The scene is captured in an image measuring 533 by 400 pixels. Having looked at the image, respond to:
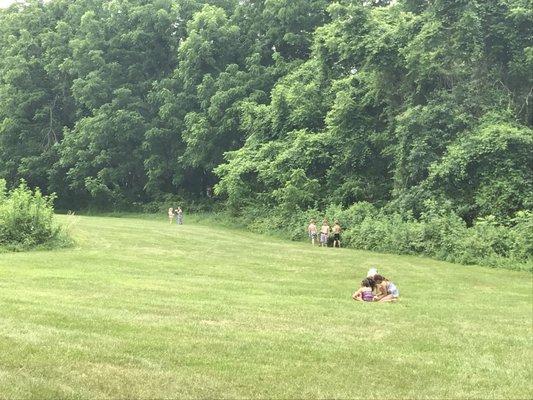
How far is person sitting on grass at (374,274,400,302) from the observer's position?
→ 1425 centimetres

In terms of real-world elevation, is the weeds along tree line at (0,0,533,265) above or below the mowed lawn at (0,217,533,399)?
above

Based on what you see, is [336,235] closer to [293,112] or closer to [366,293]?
[293,112]

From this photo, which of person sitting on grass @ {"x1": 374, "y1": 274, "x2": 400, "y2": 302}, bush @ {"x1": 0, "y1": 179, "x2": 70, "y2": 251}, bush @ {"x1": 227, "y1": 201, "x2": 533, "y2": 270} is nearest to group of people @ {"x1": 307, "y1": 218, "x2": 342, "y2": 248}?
bush @ {"x1": 227, "y1": 201, "x2": 533, "y2": 270}

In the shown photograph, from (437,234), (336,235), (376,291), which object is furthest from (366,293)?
(336,235)

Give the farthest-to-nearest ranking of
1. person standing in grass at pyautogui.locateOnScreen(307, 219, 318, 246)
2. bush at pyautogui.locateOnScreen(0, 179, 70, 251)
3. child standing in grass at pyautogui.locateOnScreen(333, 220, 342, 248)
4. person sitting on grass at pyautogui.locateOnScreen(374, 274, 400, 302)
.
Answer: person standing in grass at pyautogui.locateOnScreen(307, 219, 318, 246)
child standing in grass at pyautogui.locateOnScreen(333, 220, 342, 248)
bush at pyautogui.locateOnScreen(0, 179, 70, 251)
person sitting on grass at pyautogui.locateOnScreen(374, 274, 400, 302)

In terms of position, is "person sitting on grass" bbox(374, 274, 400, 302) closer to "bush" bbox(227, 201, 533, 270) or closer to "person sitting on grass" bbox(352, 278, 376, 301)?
"person sitting on grass" bbox(352, 278, 376, 301)

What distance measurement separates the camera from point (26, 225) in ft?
71.5

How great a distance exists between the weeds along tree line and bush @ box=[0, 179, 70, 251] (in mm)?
13503

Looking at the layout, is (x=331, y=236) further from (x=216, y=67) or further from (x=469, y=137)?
Result: (x=216, y=67)

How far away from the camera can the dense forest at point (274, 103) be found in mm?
28812

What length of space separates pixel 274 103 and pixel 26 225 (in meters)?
20.3

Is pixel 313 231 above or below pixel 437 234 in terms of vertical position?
below

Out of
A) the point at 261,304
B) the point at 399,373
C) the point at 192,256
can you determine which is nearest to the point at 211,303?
the point at 261,304

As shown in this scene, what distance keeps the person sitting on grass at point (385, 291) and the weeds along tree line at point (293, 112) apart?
32.7 ft
